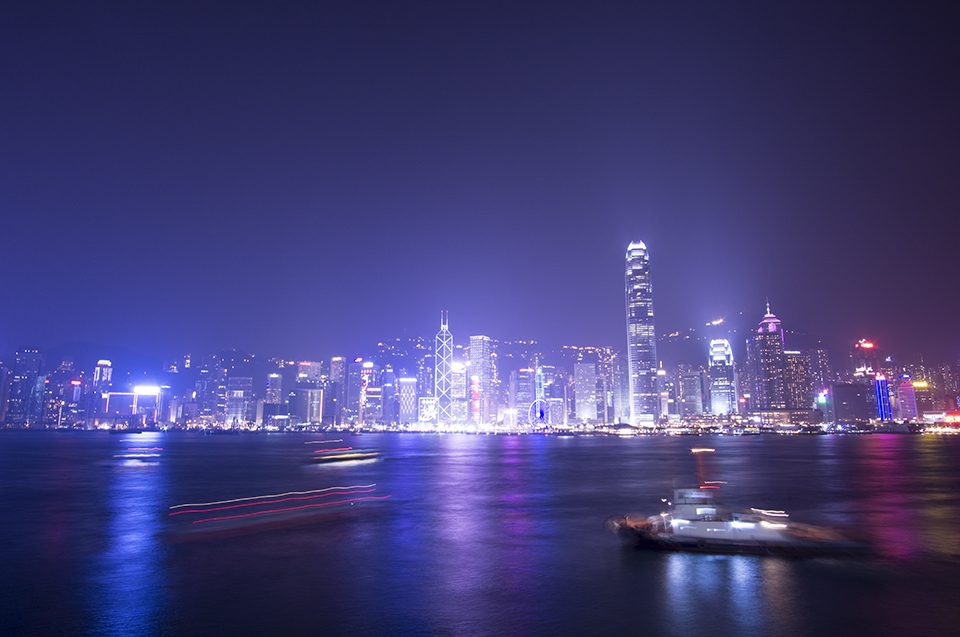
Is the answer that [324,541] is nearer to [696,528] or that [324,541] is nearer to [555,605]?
[555,605]

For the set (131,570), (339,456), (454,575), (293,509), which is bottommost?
(339,456)

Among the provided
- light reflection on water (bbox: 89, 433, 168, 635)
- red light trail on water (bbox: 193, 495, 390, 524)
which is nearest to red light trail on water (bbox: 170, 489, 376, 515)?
light reflection on water (bbox: 89, 433, 168, 635)

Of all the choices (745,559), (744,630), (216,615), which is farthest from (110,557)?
(745,559)

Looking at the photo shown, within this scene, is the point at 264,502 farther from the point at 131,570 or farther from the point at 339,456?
the point at 339,456

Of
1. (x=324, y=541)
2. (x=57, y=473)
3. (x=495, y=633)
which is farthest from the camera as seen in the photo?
(x=57, y=473)

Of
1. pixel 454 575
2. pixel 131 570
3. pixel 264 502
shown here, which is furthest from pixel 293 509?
pixel 454 575

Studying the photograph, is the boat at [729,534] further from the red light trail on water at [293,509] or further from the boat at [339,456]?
the boat at [339,456]

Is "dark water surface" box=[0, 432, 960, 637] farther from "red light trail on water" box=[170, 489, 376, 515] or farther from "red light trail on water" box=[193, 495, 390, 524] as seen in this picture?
"red light trail on water" box=[193, 495, 390, 524]

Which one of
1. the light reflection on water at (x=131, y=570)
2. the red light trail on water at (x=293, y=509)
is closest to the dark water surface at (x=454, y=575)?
the light reflection on water at (x=131, y=570)
